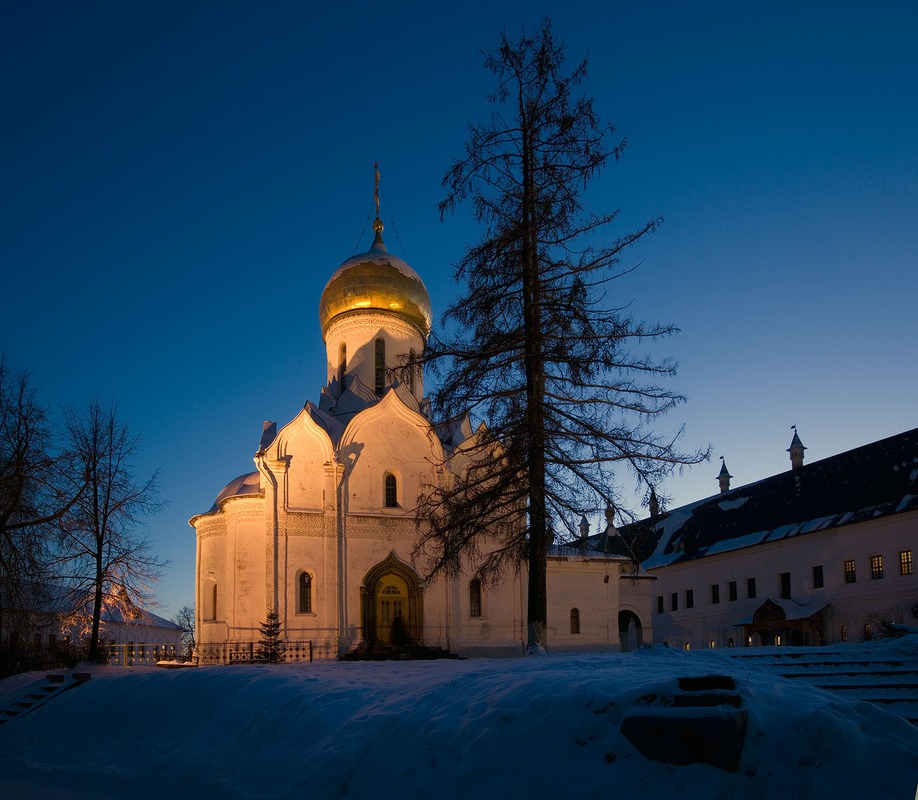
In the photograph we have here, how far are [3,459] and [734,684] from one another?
50.2 ft

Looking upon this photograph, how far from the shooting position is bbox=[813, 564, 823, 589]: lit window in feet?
125

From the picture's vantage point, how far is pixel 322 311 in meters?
33.7

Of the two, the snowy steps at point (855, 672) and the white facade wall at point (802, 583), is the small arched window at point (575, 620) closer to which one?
the white facade wall at point (802, 583)

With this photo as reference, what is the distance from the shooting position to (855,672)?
10.2 meters

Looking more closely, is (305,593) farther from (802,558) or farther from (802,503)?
(802,503)

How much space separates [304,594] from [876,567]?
74.5 feet

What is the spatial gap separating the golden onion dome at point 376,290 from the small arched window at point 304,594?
10.3 metres

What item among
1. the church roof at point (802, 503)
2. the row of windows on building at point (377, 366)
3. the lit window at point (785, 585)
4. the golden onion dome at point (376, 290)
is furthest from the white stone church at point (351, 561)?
the lit window at point (785, 585)

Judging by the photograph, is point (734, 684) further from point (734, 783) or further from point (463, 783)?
point (463, 783)

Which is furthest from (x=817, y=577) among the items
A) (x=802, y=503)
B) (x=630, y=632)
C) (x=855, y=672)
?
(x=855, y=672)

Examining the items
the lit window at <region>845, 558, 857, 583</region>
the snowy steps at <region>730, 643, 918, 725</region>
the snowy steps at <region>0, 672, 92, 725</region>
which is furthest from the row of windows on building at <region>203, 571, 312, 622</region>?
the lit window at <region>845, 558, 857, 583</region>

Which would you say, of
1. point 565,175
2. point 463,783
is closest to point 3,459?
point 565,175

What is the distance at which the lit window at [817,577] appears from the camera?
38.1 m

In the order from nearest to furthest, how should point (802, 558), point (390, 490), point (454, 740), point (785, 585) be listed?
1. point (454, 740)
2. point (390, 490)
3. point (802, 558)
4. point (785, 585)
